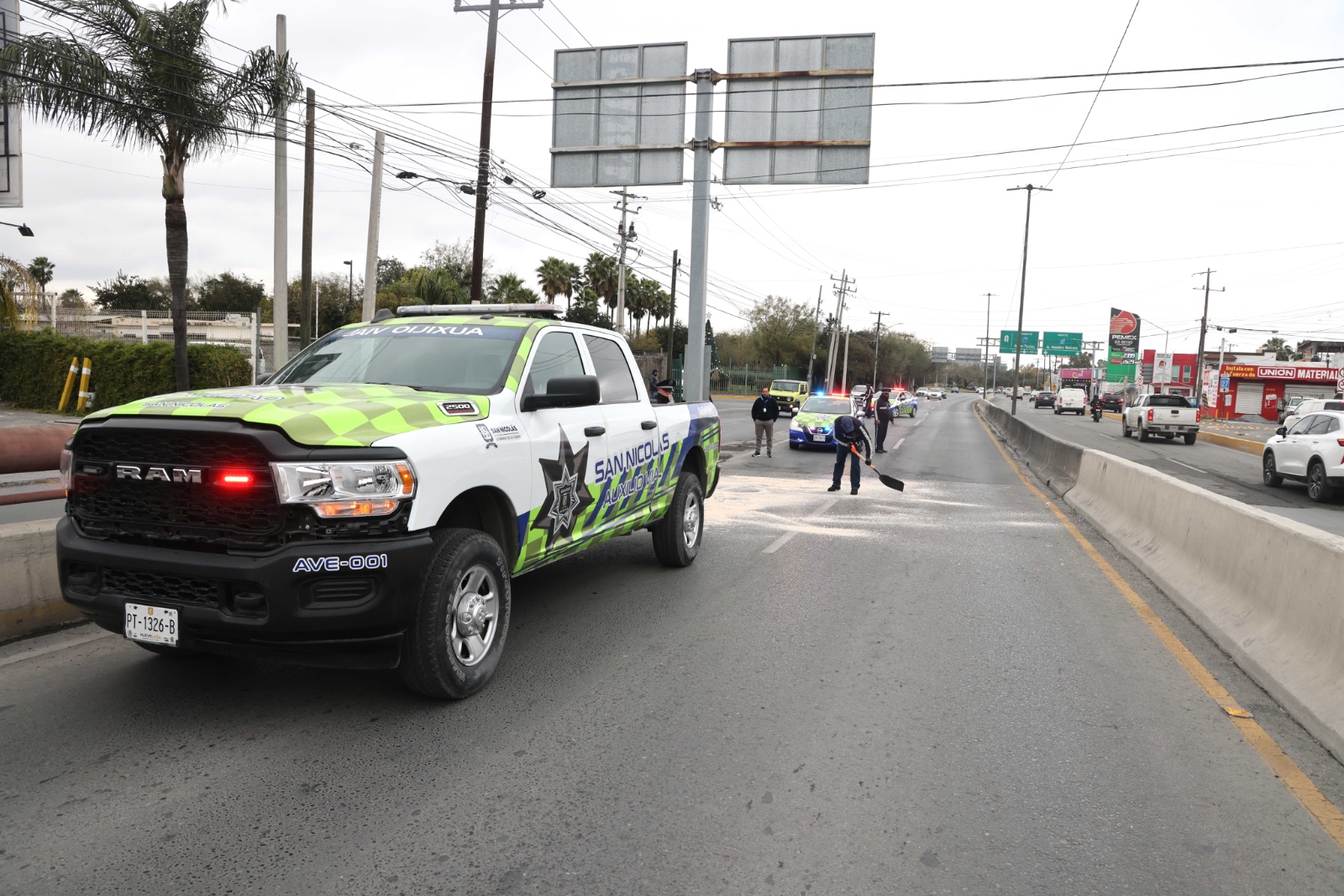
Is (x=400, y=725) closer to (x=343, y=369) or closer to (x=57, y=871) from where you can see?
(x=57, y=871)

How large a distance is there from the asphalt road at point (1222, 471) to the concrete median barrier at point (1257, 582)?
5.07 metres

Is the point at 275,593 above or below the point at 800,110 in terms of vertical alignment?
below

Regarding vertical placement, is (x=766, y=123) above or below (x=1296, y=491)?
above

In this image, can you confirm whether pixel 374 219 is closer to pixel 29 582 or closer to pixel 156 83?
pixel 156 83

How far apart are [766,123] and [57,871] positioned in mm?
20686

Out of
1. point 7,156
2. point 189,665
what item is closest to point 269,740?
point 189,665

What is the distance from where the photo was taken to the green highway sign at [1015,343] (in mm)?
85250

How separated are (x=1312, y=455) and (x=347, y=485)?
60.4ft

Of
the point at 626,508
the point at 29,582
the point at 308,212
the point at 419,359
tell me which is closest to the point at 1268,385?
the point at 308,212

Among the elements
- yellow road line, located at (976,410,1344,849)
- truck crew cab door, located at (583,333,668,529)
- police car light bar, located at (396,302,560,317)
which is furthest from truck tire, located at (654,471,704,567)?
yellow road line, located at (976,410,1344,849)

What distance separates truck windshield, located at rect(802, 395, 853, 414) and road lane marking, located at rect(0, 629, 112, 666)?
20.0 meters

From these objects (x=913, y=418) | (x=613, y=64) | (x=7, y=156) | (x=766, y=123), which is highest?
(x=613, y=64)

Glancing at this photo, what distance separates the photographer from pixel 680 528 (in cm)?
801

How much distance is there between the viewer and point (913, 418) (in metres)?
51.6
